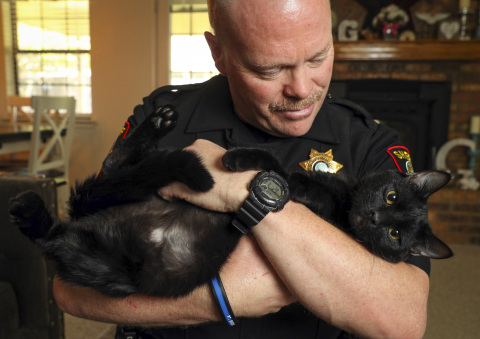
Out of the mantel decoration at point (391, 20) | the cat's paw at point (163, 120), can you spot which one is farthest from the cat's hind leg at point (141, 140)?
the mantel decoration at point (391, 20)

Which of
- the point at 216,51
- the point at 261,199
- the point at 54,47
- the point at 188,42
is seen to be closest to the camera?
the point at 261,199

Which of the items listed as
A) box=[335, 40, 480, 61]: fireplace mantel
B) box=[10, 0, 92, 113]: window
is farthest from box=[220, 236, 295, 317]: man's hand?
box=[10, 0, 92, 113]: window

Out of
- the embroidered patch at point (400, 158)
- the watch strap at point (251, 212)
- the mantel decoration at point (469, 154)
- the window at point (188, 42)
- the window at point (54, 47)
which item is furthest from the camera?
the window at point (54, 47)

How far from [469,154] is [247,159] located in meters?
3.68

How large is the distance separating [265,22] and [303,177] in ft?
1.17

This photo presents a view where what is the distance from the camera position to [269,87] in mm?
980

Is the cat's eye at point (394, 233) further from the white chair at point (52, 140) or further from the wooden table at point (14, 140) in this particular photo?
the wooden table at point (14, 140)

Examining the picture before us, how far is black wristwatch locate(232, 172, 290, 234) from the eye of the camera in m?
0.78

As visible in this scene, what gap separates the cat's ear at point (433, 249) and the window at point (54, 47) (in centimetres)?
495

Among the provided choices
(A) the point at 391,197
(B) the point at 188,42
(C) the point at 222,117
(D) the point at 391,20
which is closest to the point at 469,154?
(D) the point at 391,20

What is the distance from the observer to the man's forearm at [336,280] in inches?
31.0

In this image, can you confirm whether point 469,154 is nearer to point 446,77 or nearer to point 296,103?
point 446,77

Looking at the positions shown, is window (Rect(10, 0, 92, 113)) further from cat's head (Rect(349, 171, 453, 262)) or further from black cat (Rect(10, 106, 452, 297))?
cat's head (Rect(349, 171, 453, 262))

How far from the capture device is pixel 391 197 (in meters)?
1.00
